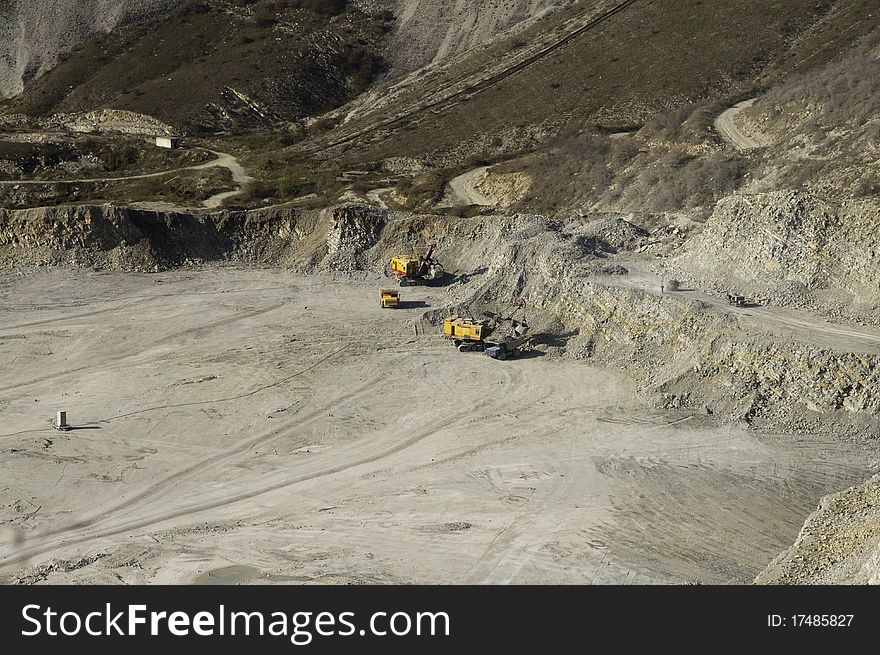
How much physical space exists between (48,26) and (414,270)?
84.0 meters

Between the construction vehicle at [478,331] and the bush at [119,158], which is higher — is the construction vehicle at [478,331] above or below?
above

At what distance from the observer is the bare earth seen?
31.8m

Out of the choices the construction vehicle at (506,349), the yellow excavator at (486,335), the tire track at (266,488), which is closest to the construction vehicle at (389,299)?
the yellow excavator at (486,335)

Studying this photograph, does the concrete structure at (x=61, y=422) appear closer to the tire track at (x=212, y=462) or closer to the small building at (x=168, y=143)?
the tire track at (x=212, y=462)

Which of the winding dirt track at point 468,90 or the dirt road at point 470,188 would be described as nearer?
the dirt road at point 470,188

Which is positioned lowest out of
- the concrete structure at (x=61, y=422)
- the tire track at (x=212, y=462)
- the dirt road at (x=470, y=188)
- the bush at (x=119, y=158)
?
the concrete structure at (x=61, y=422)

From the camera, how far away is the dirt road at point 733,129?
71.3 metres

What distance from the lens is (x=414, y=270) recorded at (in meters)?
59.7

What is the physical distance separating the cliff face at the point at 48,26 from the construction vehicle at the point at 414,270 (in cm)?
7613

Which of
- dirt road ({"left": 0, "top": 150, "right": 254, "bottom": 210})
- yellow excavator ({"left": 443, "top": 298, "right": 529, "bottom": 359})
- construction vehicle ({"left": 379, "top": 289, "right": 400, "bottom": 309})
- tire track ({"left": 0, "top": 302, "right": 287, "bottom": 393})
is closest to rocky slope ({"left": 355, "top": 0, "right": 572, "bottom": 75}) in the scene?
dirt road ({"left": 0, "top": 150, "right": 254, "bottom": 210})

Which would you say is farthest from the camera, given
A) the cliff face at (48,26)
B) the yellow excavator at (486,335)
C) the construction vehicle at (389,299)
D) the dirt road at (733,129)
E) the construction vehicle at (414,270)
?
the cliff face at (48,26)

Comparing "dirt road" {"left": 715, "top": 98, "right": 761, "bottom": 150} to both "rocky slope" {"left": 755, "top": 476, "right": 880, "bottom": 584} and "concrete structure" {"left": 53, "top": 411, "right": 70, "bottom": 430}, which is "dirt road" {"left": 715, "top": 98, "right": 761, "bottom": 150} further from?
"concrete structure" {"left": 53, "top": 411, "right": 70, "bottom": 430}

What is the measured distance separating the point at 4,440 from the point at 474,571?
2063cm

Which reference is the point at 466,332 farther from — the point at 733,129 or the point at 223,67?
the point at 223,67
